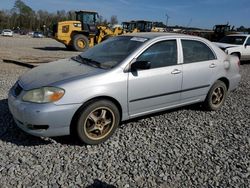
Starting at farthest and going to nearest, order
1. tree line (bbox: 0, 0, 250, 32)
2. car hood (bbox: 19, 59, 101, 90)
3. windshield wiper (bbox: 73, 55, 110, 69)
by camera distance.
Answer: tree line (bbox: 0, 0, 250, 32) < windshield wiper (bbox: 73, 55, 110, 69) < car hood (bbox: 19, 59, 101, 90)

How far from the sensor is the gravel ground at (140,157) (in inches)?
114

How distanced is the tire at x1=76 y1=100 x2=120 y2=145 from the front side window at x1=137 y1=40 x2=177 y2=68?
3.01 ft

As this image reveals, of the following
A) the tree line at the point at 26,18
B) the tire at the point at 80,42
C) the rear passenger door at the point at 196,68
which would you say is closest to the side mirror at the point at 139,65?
the rear passenger door at the point at 196,68

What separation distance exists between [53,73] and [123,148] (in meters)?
1.47

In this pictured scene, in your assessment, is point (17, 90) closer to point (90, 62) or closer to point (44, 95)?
point (44, 95)

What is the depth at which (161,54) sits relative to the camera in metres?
4.21

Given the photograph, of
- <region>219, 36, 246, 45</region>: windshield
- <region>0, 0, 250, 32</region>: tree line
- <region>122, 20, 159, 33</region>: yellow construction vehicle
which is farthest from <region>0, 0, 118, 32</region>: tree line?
<region>219, 36, 246, 45</region>: windshield

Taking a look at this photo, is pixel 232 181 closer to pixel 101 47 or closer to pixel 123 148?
pixel 123 148

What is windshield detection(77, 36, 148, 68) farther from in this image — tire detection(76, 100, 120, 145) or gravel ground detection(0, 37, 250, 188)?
gravel ground detection(0, 37, 250, 188)

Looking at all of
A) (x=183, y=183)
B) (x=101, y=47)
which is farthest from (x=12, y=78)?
(x=183, y=183)

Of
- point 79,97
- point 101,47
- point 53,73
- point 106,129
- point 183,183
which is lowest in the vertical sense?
point 183,183

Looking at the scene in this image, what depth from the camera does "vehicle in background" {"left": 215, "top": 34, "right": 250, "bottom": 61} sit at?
12.1 meters

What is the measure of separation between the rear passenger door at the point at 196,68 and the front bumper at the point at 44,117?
2057 millimetres

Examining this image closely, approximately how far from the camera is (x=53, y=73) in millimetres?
3727
